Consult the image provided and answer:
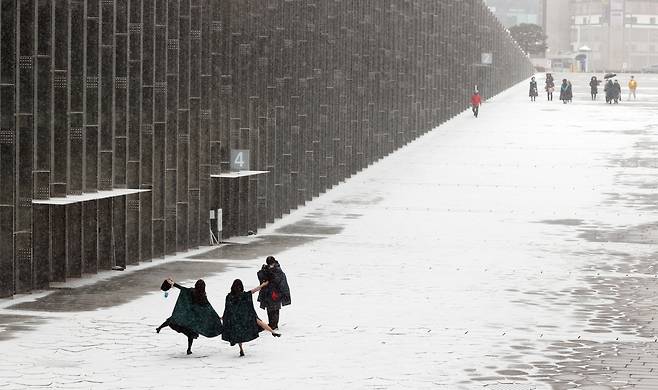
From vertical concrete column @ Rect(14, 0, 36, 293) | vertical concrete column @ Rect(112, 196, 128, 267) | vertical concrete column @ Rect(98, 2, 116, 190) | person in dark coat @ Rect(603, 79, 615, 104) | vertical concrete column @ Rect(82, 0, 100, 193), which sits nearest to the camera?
vertical concrete column @ Rect(14, 0, 36, 293)

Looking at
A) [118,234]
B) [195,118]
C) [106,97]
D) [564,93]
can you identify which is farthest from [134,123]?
[564,93]

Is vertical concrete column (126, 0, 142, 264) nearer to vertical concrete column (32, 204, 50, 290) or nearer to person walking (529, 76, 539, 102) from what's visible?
vertical concrete column (32, 204, 50, 290)

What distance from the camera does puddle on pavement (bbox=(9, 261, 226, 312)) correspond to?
77.9 feet

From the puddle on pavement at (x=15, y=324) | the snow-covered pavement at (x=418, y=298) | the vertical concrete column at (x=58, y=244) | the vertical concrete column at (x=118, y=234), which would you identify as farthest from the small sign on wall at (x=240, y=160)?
the puddle on pavement at (x=15, y=324)

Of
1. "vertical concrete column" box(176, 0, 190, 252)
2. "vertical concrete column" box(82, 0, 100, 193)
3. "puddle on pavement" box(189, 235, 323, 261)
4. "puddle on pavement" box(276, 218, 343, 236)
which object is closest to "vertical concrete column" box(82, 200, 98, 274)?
"vertical concrete column" box(82, 0, 100, 193)

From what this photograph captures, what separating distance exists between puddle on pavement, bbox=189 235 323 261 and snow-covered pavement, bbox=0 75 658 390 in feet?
0.26

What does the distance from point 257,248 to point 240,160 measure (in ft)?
8.71

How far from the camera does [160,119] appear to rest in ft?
104

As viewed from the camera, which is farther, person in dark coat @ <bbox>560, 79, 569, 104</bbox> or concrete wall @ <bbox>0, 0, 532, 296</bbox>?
person in dark coat @ <bbox>560, 79, 569, 104</bbox>

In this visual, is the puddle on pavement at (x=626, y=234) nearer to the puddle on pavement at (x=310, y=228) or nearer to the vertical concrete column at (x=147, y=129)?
the puddle on pavement at (x=310, y=228)

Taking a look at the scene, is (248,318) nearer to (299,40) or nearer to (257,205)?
(257,205)

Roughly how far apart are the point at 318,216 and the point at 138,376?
76.5ft

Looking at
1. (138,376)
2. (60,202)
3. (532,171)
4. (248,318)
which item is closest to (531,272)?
(60,202)

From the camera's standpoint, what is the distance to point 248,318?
18.7m
